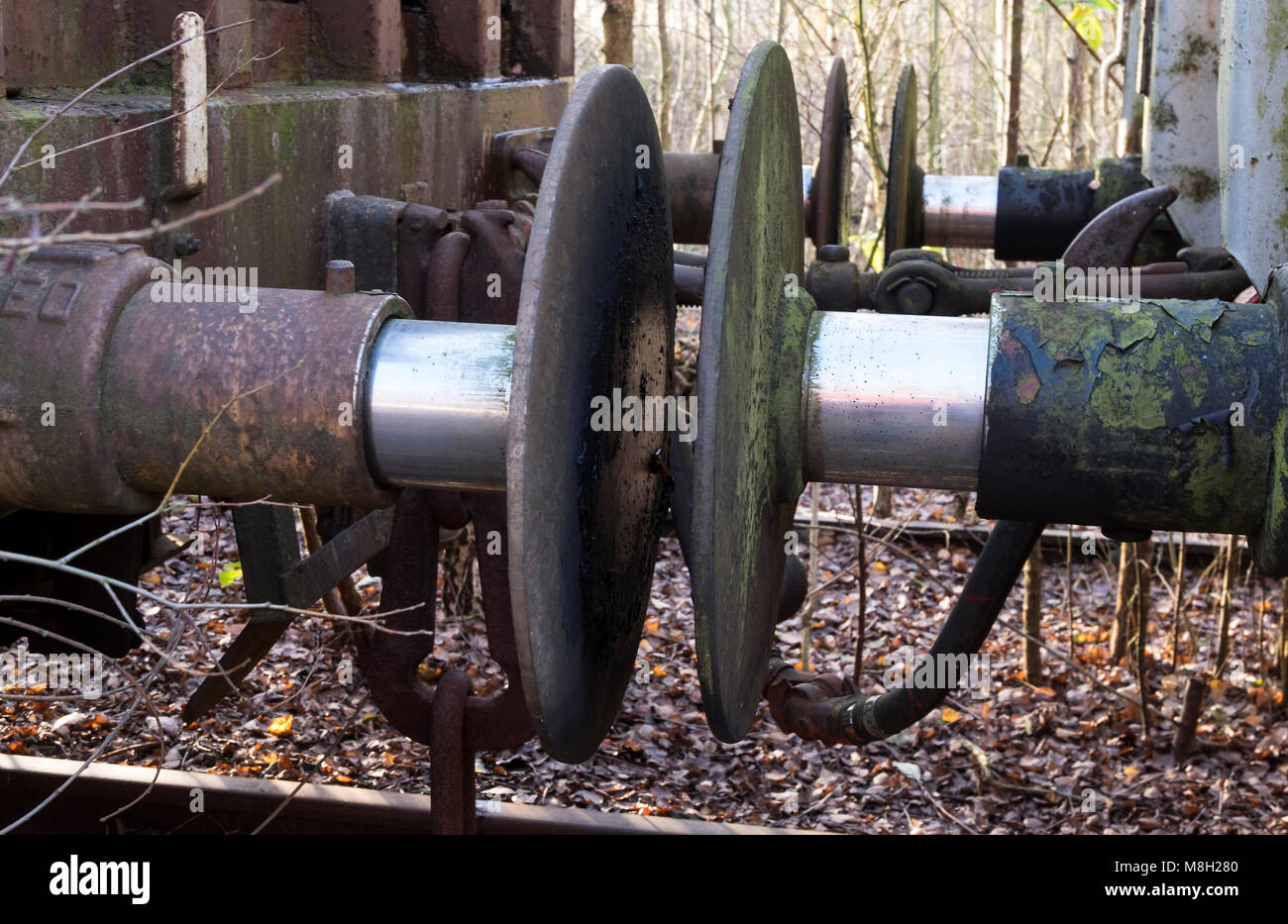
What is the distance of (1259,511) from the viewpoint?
1.70 m

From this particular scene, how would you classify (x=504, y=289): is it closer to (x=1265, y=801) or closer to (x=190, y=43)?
(x=190, y=43)

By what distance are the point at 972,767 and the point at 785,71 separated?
10.9 ft

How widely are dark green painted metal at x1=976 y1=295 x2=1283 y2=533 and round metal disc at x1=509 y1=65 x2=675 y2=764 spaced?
56 centimetres

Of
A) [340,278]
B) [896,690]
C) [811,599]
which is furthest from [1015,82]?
[340,278]

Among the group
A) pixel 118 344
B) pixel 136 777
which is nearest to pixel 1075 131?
pixel 136 777

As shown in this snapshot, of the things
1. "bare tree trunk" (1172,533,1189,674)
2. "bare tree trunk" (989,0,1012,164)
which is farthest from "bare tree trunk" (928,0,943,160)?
"bare tree trunk" (1172,533,1189,674)

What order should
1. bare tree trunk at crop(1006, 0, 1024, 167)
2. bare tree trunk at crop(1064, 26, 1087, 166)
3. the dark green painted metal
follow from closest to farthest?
the dark green painted metal → bare tree trunk at crop(1006, 0, 1024, 167) → bare tree trunk at crop(1064, 26, 1087, 166)

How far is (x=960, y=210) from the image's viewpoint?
12.8ft

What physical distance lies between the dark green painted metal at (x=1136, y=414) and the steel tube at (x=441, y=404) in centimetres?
68

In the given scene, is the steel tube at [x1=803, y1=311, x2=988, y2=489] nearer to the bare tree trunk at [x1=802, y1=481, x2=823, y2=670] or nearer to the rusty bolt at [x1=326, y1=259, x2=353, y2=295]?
the rusty bolt at [x1=326, y1=259, x2=353, y2=295]

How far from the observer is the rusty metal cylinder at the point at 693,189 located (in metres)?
3.79

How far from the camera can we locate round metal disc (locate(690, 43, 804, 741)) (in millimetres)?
1611

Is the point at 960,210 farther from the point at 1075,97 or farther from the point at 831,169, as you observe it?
the point at 1075,97

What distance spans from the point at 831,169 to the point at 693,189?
0.44 m
